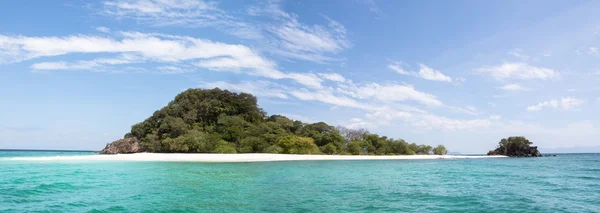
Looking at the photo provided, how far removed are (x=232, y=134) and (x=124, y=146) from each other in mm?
18633

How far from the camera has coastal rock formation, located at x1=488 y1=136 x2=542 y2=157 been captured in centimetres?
8819

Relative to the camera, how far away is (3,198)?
1299 centimetres

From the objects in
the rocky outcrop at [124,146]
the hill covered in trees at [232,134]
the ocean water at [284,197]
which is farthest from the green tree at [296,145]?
the ocean water at [284,197]

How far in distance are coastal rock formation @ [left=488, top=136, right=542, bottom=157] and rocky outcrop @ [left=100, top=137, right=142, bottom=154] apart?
3263 inches

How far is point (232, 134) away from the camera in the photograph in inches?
2323

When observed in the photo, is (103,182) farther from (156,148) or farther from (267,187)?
(156,148)

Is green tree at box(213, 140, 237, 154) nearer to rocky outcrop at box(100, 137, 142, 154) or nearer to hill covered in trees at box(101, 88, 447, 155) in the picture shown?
hill covered in trees at box(101, 88, 447, 155)

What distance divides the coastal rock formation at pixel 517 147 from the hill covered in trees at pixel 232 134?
88.8 feet

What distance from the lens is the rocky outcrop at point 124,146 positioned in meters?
60.6

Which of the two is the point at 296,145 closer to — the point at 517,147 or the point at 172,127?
the point at 172,127

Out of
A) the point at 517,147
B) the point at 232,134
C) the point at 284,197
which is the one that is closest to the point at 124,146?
the point at 232,134

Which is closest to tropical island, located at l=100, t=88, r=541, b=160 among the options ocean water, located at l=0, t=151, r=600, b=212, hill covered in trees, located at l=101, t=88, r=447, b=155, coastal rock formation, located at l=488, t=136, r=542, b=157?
hill covered in trees, located at l=101, t=88, r=447, b=155

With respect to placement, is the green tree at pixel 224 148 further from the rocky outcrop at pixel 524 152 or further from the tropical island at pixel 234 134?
the rocky outcrop at pixel 524 152

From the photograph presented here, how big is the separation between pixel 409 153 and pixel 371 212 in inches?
2410
